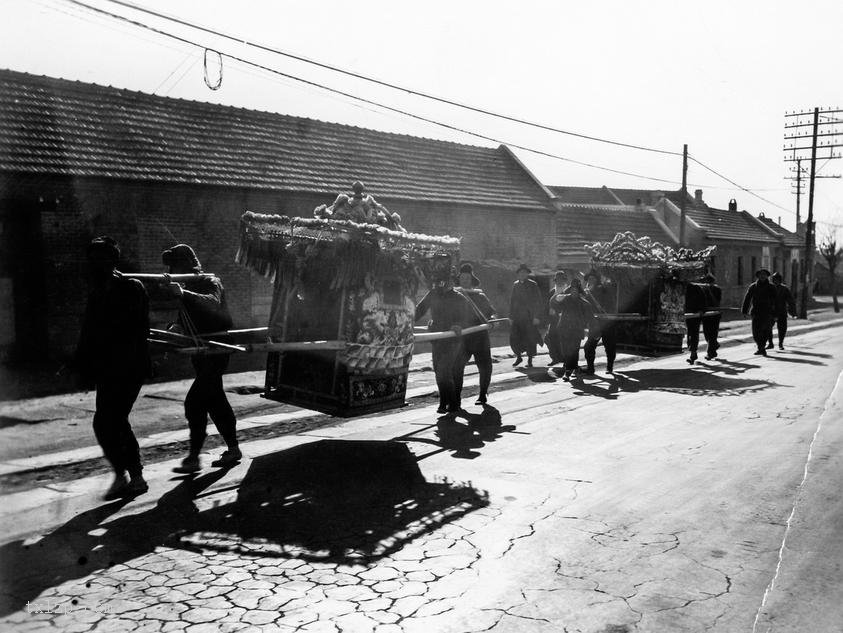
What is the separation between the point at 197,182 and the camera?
1916 centimetres

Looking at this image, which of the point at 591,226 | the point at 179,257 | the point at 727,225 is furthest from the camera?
the point at 727,225

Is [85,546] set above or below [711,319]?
below

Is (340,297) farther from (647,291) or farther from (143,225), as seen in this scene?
(143,225)

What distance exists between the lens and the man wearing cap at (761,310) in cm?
1858

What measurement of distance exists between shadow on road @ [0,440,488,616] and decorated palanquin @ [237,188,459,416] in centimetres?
91

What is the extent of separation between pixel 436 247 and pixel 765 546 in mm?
4466

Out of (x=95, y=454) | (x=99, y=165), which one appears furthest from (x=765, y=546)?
(x=99, y=165)

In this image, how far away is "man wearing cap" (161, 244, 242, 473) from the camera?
287 inches

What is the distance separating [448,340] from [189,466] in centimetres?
393

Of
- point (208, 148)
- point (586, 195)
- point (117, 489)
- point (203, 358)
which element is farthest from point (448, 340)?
point (586, 195)

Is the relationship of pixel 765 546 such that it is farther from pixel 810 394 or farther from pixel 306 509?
pixel 810 394

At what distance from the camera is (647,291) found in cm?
1455

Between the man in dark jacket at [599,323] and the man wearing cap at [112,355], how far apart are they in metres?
9.19

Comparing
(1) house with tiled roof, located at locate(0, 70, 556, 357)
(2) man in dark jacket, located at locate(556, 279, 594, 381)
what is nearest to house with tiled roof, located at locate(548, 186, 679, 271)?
(1) house with tiled roof, located at locate(0, 70, 556, 357)
